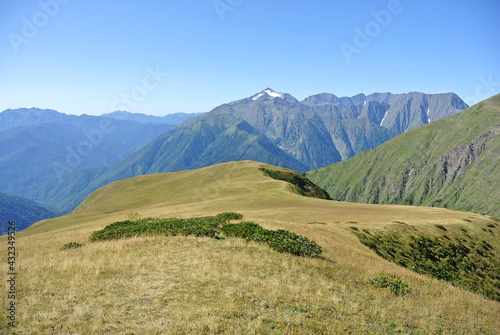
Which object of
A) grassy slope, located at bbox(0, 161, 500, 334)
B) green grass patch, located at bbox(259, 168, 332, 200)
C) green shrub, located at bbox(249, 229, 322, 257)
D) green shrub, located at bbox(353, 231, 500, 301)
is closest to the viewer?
grassy slope, located at bbox(0, 161, 500, 334)

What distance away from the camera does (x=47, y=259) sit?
739 inches

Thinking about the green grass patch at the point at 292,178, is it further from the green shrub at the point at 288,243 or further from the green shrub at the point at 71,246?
the green shrub at the point at 71,246

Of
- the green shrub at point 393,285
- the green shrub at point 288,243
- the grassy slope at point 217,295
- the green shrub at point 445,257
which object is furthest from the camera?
the green shrub at point 445,257

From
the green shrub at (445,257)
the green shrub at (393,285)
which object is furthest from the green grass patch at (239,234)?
the green shrub at (445,257)

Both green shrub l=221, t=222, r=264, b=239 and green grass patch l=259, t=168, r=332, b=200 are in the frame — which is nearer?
green shrub l=221, t=222, r=264, b=239

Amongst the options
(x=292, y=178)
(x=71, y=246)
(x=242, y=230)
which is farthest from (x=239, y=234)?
(x=292, y=178)

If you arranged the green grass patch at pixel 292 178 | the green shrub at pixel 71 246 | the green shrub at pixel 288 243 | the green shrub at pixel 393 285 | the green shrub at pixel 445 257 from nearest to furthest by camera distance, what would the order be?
the green shrub at pixel 393 285, the green shrub at pixel 288 243, the green shrub at pixel 71 246, the green shrub at pixel 445 257, the green grass patch at pixel 292 178

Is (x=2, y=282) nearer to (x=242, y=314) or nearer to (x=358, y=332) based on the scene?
(x=242, y=314)

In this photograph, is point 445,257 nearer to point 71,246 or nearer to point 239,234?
point 239,234

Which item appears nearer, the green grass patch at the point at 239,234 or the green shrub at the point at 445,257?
the green grass patch at the point at 239,234

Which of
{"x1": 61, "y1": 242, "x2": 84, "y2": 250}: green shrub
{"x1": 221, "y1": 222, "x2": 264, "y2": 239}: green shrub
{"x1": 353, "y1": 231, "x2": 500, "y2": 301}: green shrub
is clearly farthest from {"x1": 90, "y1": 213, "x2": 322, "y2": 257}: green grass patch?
{"x1": 353, "y1": 231, "x2": 500, "y2": 301}: green shrub

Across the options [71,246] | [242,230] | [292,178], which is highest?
[292,178]

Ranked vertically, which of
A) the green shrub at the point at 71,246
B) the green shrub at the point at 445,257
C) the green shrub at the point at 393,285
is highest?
the green shrub at the point at 71,246

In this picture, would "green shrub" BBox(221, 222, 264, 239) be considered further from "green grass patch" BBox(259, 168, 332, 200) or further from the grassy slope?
"green grass patch" BBox(259, 168, 332, 200)
